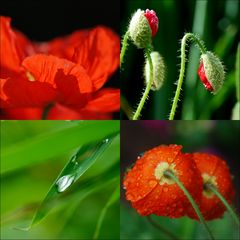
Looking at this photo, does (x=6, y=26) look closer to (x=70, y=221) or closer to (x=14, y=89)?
(x=14, y=89)

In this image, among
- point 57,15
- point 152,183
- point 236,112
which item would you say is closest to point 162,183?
point 152,183

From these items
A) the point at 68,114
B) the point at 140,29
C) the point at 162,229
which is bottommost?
the point at 162,229

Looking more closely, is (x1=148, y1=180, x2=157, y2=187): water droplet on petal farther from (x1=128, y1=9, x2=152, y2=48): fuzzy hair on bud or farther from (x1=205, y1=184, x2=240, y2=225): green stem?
(x1=128, y1=9, x2=152, y2=48): fuzzy hair on bud

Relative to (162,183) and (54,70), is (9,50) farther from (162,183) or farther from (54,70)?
(162,183)

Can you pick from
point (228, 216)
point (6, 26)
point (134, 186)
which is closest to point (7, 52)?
point (6, 26)

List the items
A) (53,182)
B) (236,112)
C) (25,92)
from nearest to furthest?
(25,92)
(53,182)
(236,112)

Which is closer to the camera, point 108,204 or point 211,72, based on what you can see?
point 211,72

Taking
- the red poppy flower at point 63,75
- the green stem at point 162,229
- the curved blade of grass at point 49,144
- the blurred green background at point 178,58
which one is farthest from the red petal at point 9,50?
the green stem at point 162,229

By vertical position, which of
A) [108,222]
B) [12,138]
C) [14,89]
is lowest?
[108,222]
